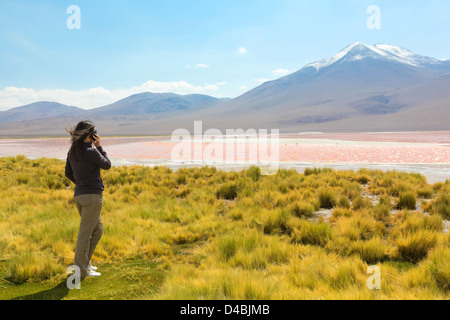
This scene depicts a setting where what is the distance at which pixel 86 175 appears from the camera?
12.1 ft

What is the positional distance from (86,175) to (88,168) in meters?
0.09

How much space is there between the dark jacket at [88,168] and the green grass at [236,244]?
1.24m

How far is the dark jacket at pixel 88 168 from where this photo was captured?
11.8 ft

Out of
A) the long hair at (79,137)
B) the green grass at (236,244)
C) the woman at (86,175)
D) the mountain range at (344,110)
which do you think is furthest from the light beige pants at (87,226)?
the mountain range at (344,110)

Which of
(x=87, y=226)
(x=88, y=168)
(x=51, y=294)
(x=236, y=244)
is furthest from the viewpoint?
(x=236, y=244)

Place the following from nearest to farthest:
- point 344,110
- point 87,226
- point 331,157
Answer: point 87,226 < point 331,157 < point 344,110

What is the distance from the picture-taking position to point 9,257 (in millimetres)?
4703

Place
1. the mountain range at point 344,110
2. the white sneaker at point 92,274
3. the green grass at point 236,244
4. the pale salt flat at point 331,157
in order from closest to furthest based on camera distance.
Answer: the green grass at point 236,244, the white sneaker at point 92,274, the pale salt flat at point 331,157, the mountain range at point 344,110

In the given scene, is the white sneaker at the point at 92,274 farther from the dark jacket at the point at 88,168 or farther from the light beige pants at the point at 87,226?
the dark jacket at the point at 88,168

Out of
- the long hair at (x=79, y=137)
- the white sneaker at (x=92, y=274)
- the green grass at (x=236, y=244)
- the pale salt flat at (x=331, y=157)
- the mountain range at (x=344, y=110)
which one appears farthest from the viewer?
the mountain range at (x=344, y=110)

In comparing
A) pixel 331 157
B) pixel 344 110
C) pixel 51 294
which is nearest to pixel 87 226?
pixel 51 294

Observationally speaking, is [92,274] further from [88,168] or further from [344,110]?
[344,110]

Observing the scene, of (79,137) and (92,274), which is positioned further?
(92,274)

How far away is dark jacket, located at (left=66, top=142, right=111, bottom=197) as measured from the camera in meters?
3.61
